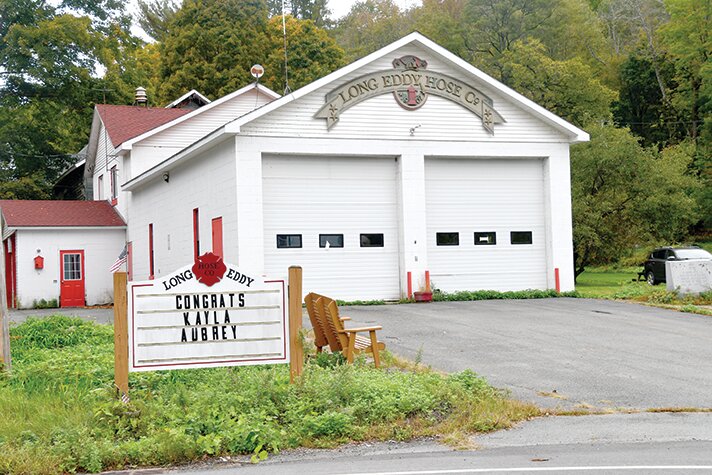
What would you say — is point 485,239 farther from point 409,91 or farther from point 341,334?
point 341,334

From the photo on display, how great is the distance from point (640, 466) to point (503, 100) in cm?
1897

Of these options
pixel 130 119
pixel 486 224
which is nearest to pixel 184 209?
pixel 486 224

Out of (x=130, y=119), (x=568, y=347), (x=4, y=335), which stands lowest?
(x=568, y=347)

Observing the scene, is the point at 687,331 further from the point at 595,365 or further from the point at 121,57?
the point at 121,57

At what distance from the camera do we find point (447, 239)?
24891 millimetres

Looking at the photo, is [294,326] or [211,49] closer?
[294,326]

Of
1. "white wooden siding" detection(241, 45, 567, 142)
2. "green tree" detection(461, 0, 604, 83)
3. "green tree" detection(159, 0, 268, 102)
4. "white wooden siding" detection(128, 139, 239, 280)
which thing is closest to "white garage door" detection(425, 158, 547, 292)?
"white wooden siding" detection(241, 45, 567, 142)

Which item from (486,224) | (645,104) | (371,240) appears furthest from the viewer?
(645,104)

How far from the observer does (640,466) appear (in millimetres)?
7340

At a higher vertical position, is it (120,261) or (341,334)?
(120,261)

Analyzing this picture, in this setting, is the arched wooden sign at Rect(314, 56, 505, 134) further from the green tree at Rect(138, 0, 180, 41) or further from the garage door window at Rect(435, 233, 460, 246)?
the green tree at Rect(138, 0, 180, 41)

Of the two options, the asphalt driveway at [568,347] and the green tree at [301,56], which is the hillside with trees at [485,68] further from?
the asphalt driveway at [568,347]

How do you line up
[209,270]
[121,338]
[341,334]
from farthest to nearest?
[341,334] → [209,270] → [121,338]

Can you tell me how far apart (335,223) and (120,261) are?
14.1m
